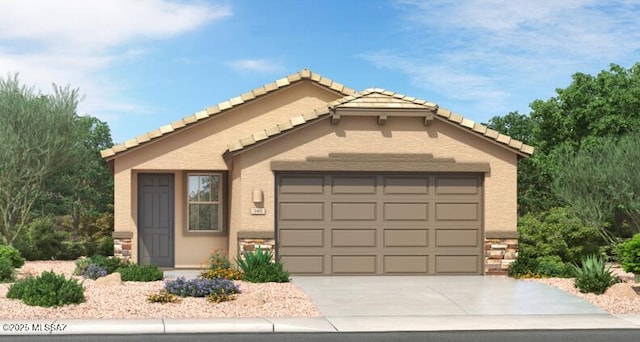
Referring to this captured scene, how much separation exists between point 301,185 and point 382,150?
2.12 m

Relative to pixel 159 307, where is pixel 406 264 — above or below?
above

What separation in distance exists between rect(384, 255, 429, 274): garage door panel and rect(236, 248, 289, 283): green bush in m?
2.78

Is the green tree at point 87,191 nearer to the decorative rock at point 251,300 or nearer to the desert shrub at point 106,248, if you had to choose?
the desert shrub at point 106,248

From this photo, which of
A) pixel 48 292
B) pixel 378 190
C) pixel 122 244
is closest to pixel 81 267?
pixel 122 244

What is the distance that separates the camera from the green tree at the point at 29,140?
27188mm

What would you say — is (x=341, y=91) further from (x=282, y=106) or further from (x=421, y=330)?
(x=421, y=330)

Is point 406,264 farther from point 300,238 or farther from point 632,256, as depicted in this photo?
point 632,256

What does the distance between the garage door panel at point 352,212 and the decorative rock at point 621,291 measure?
5887 millimetres

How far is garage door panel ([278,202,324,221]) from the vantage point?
21.2 metres

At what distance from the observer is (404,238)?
21438 millimetres

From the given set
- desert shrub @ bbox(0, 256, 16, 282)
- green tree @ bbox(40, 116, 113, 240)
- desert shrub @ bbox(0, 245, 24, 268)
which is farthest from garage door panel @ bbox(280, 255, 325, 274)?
green tree @ bbox(40, 116, 113, 240)

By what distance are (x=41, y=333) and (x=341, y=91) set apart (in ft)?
42.1

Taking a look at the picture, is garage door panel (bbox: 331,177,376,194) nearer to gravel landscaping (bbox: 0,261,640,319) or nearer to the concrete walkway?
the concrete walkway

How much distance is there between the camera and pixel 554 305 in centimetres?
1681
